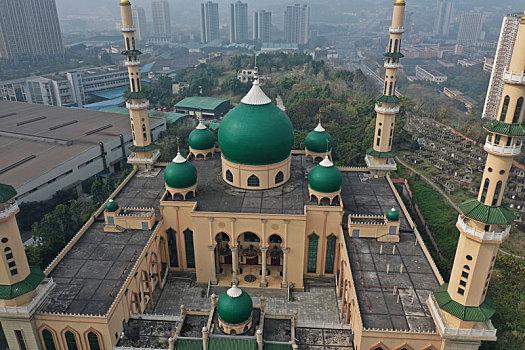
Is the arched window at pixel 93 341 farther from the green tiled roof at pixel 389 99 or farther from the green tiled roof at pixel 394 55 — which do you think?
the green tiled roof at pixel 394 55

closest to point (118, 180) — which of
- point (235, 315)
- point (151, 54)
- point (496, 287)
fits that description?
point (235, 315)

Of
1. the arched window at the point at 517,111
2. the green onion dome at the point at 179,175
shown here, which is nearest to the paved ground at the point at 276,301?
the green onion dome at the point at 179,175

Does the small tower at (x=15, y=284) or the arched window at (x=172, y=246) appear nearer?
the small tower at (x=15, y=284)

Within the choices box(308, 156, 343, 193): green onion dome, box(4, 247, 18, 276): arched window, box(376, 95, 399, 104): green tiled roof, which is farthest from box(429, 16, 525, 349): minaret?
box(4, 247, 18, 276): arched window

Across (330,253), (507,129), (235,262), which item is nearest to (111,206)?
(235,262)

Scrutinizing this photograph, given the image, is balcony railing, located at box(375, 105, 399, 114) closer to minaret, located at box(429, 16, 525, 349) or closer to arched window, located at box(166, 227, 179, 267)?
minaret, located at box(429, 16, 525, 349)

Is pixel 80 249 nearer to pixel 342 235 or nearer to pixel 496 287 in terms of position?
pixel 342 235
